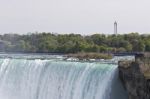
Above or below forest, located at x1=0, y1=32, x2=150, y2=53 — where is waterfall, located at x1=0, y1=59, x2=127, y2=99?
below

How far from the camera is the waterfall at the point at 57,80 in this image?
3162 centimetres

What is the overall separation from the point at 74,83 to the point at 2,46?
55.8 metres

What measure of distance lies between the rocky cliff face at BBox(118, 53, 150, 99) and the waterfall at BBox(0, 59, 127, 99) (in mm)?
630

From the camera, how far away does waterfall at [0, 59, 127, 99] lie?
3162cm

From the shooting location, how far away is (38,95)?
125ft

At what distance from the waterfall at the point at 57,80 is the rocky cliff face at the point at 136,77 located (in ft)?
2.07

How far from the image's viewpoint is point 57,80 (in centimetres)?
3647

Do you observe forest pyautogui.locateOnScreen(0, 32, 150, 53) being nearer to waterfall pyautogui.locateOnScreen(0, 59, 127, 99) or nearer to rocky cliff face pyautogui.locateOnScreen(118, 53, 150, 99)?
waterfall pyautogui.locateOnScreen(0, 59, 127, 99)

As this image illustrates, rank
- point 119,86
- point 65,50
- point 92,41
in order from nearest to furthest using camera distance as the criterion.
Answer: point 119,86 < point 65,50 < point 92,41

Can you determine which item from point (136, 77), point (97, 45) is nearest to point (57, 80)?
point (136, 77)

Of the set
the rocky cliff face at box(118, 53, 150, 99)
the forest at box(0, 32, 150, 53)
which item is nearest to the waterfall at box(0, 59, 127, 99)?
the rocky cliff face at box(118, 53, 150, 99)

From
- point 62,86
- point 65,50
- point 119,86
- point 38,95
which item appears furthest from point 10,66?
point 65,50

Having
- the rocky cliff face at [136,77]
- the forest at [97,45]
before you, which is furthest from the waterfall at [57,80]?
the forest at [97,45]

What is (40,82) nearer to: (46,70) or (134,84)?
(46,70)
